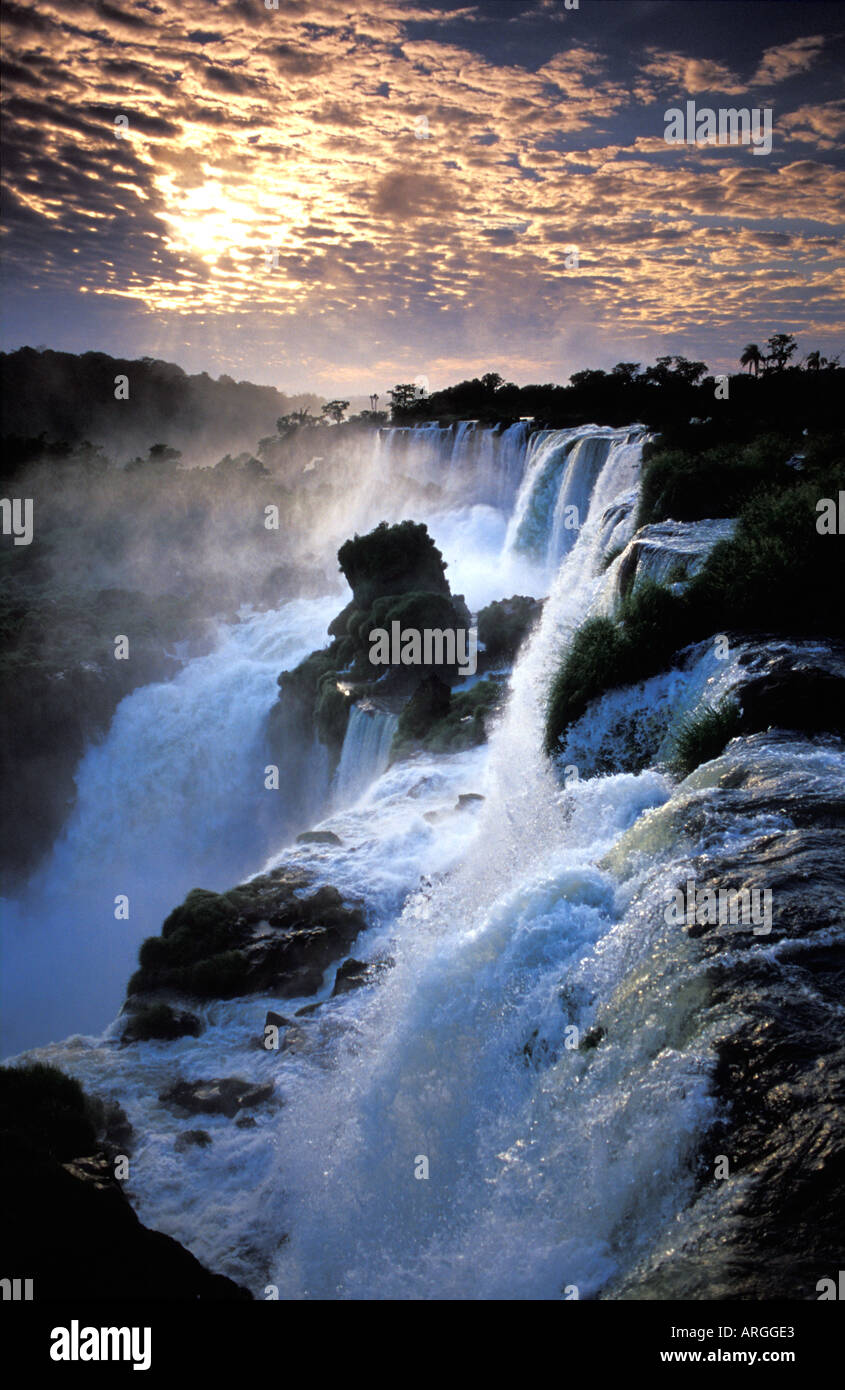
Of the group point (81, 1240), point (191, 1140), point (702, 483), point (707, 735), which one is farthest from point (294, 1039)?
point (702, 483)

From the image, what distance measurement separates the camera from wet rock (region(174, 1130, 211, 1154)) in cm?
760

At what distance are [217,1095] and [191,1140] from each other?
678mm

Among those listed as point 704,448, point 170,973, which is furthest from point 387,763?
point 704,448

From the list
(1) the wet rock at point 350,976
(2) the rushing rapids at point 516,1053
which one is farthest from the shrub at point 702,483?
(1) the wet rock at point 350,976

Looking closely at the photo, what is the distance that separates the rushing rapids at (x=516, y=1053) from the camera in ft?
13.0

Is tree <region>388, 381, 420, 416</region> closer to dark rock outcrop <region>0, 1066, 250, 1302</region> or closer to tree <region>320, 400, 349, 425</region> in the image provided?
tree <region>320, 400, 349, 425</region>

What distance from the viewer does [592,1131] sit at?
14.2 feet

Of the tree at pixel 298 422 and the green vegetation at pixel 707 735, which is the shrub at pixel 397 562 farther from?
the tree at pixel 298 422

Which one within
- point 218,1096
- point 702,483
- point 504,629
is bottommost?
point 218,1096

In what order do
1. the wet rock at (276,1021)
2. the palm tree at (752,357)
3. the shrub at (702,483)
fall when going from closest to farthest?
the wet rock at (276,1021) → the shrub at (702,483) → the palm tree at (752,357)

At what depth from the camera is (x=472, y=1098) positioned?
5.52m

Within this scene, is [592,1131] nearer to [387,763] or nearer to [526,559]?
[387,763]

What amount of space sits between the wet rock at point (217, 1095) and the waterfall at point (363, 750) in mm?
10376

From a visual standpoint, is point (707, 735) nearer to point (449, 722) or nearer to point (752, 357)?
point (449, 722)
